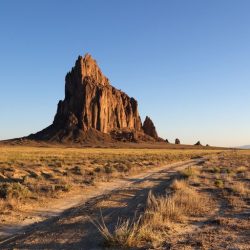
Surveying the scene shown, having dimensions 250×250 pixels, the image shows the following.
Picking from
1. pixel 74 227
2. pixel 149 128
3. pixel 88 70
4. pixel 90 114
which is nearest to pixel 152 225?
pixel 74 227

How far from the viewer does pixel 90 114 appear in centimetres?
16550

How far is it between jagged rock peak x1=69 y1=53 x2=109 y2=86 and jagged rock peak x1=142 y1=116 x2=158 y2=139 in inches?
1069

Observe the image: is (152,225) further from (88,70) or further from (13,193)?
(88,70)

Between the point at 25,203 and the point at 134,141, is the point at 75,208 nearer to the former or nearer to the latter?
the point at 25,203

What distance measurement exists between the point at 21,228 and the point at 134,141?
5971 inches

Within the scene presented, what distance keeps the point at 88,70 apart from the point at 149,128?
131 ft

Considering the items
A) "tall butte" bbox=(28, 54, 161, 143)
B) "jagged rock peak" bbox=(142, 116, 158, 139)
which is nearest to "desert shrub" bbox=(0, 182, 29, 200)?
"tall butte" bbox=(28, 54, 161, 143)

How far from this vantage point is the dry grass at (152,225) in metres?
8.13

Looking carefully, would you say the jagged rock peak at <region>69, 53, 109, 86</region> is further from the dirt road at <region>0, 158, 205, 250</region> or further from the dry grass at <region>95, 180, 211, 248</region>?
the dry grass at <region>95, 180, 211, 248</region>

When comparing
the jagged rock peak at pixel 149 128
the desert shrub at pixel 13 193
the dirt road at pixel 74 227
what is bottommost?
the dirt road at pixel 74 227

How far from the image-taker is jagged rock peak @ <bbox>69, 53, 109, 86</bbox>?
6880 inches

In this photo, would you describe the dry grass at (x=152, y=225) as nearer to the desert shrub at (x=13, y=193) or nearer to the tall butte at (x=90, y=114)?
the desert shrub at (x=13, y=193)

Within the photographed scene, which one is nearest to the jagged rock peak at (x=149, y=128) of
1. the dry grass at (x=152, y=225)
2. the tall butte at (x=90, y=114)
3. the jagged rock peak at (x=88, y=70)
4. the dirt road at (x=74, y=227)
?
the tall butte at (x=90, y=114)

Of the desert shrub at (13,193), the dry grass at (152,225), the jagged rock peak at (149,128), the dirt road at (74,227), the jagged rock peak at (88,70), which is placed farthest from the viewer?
the jagged rock peak at (149,128)
